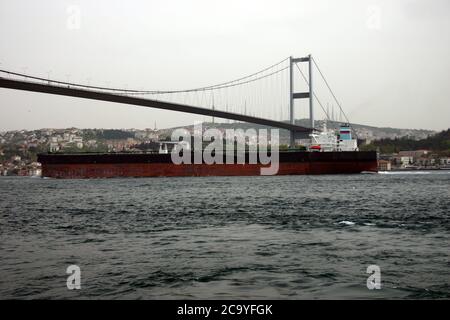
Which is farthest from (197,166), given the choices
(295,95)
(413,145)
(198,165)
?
(413,145)

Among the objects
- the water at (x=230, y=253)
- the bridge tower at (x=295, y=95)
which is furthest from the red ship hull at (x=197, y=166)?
the water at (x=230, y=253)

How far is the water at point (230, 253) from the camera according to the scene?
5.83 m

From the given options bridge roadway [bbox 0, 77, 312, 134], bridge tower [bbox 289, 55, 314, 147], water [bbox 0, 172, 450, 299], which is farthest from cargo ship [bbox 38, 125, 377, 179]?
water [bbox 0, 172, 450, 299]

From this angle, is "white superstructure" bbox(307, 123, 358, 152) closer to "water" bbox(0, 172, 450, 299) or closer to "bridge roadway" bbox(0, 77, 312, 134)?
"bridge roadway" bbox(0, 77, 312, 134)

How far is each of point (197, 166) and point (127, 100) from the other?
27.7ft

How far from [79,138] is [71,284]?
117729 millimetres

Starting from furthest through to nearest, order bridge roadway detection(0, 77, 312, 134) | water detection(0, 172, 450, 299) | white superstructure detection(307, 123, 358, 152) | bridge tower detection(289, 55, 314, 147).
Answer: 1. bridge tower detection(289, 55, 314, 147)
2. white superstructure detection(307, 123, 358, 152)
3. bridge roadway detection(0, 77, 312, 134)
4. water detection(0, 172, 450, 299)

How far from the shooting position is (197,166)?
136ft

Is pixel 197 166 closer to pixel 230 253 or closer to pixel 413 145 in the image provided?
pixel 230 253

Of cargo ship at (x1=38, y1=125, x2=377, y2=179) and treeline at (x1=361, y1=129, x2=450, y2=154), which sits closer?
cargo ship at (x1=38, y1=125, x2=377, y2=179)

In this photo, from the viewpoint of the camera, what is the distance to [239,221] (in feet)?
38.8

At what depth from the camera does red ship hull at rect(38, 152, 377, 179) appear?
4091 cm
